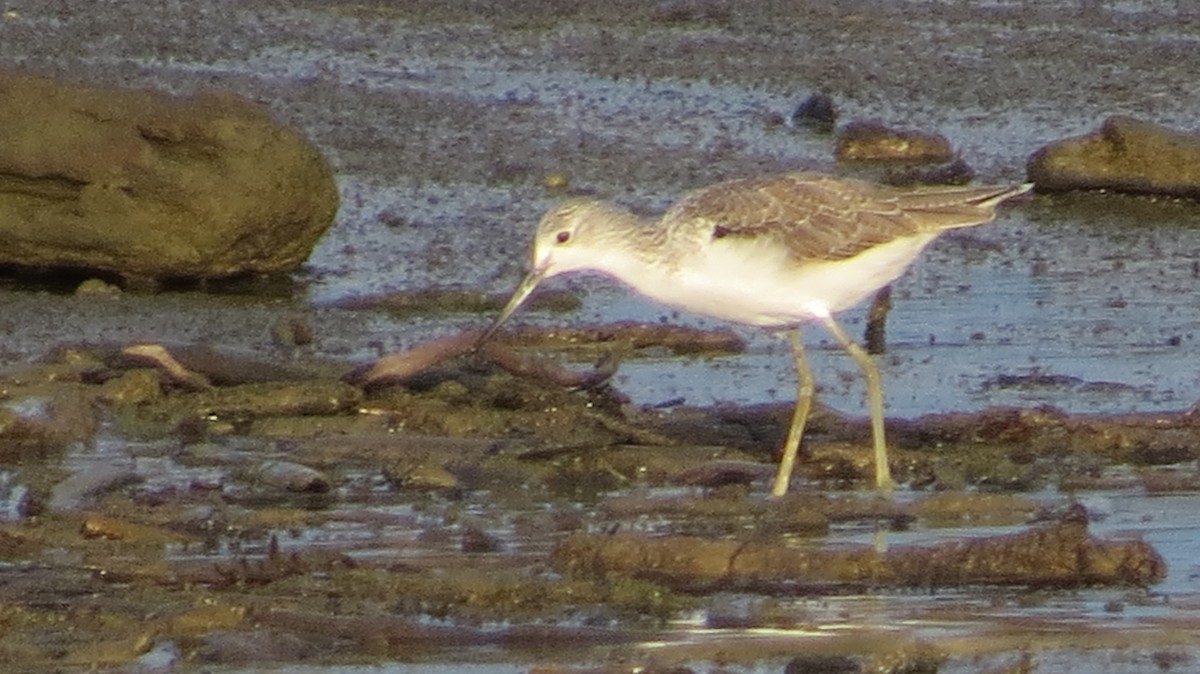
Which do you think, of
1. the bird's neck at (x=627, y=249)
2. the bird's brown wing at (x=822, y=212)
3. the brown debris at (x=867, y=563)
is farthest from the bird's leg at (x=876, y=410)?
the brown debris at (x=867, y=563)

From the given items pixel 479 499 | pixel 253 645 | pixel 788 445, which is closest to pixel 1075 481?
pixel 788 445

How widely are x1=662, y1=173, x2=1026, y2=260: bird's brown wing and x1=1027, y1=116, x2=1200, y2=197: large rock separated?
351 centimetres

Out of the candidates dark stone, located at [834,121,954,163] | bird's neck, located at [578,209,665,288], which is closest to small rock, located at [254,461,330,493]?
bird's neck, located at [578,209,665,288]

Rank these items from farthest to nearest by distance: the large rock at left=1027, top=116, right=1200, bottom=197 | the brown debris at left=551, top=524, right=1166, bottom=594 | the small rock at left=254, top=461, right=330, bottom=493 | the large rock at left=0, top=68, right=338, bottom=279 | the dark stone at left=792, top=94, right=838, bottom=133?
the dark stone at left=792, top=94, right=838, bottom=133 < the large rock at left=1027, top=116, right=1200, bottom=197 < the large rock at left=0, top=68, right=338, bottom=279 < the small rock at left=254, top=461, right=330, bottom=493 < the brown debris at left=551, top=524, right=1166, bottom=594

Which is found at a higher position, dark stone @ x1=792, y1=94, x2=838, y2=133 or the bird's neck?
the bird's neck

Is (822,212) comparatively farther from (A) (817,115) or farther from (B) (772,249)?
(A) (817,115)

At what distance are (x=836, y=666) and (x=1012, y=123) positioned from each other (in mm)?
8179

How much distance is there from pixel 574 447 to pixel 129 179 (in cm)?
279

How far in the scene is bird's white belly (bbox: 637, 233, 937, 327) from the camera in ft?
23.8

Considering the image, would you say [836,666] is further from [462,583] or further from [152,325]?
[152,325]

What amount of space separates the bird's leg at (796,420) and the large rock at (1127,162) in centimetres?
380

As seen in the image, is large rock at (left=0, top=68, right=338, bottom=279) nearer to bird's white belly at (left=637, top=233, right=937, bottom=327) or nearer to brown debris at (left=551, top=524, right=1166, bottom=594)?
bird's white belly at (left=637, top=233, right=937, bottom=327)

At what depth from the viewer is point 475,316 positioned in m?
9.27

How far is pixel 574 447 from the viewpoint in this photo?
7.21m
